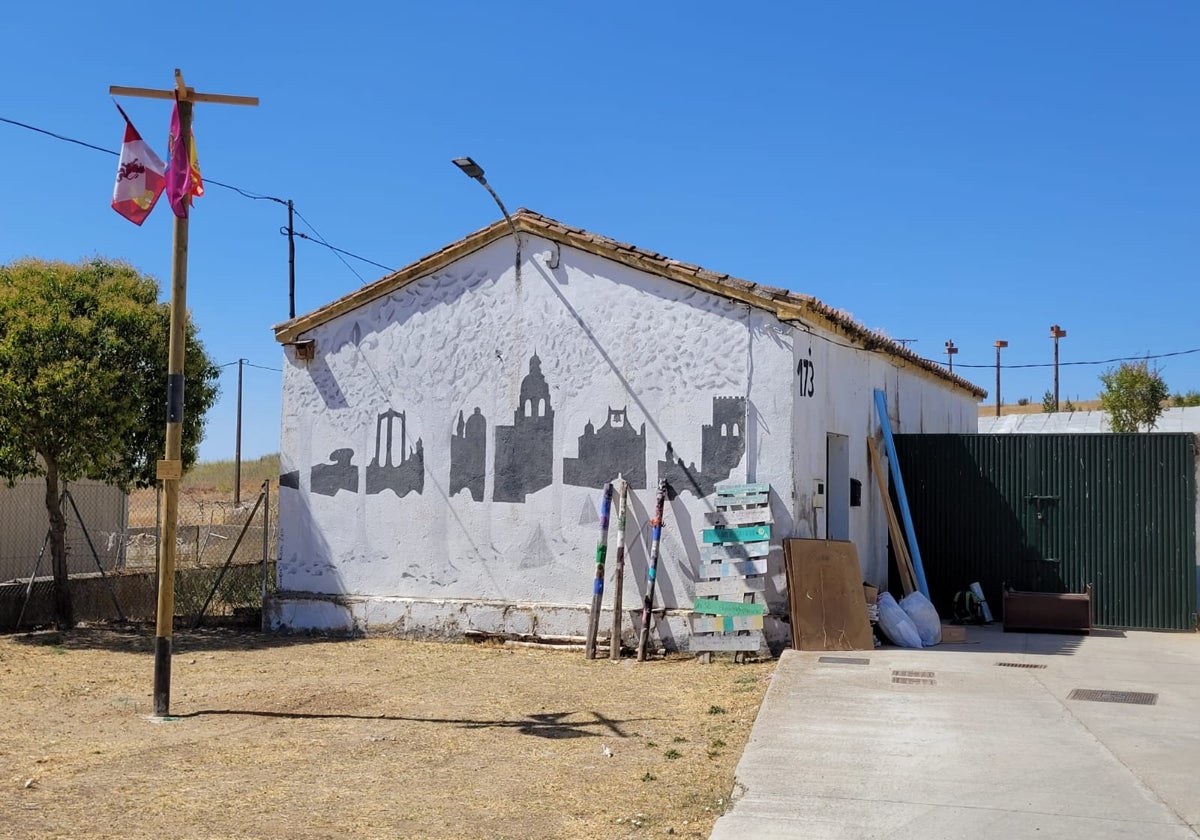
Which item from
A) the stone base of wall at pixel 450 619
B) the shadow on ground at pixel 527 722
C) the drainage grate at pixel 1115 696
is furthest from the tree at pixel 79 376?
the drainage grate at pixel 1115 696

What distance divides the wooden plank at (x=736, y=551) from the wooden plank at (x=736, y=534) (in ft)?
0.19

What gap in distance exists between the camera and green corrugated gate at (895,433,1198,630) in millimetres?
13797

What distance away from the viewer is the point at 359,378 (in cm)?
1441

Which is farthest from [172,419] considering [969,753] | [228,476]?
[228,476]

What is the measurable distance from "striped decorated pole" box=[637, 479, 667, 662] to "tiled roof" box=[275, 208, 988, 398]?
2343 millimetres

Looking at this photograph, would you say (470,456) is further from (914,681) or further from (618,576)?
(914,681)

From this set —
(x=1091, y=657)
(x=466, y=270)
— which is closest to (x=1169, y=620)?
(x=1091, y=657)

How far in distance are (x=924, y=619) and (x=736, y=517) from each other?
2483 mm

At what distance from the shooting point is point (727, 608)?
11938 millimetres

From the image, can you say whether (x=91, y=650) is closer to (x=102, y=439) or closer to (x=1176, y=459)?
(x=102, y=439)

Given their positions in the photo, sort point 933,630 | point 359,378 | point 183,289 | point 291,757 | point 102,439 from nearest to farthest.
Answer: point 291,757 < point 183,289 < point 933,630 < point 102,439 < point 359,378

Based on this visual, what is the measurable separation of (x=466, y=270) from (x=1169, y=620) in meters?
9.73

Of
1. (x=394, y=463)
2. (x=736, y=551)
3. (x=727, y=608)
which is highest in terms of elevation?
(x=394, y=463)

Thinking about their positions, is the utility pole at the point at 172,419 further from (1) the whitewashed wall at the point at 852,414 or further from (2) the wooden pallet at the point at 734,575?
(1) the whitewashed wall at the point at 852,414
